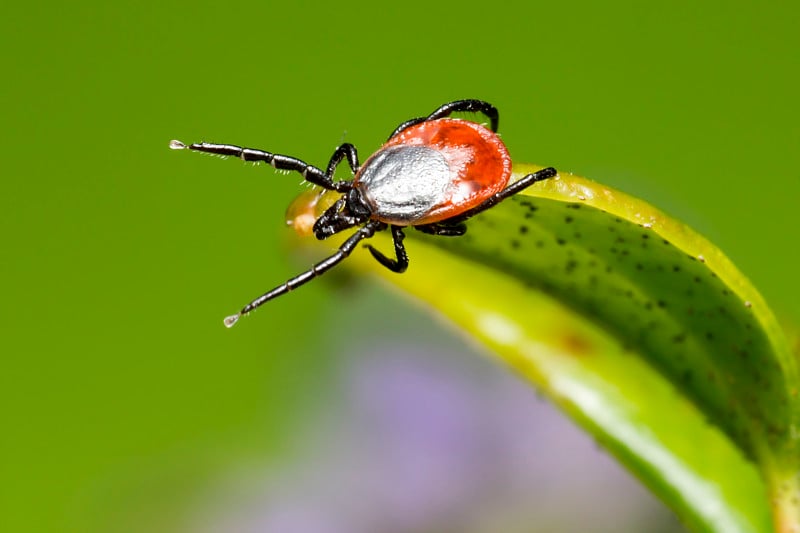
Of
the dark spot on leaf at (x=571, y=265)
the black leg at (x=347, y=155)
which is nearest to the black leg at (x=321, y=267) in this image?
the black leg at (x=347, y=155)

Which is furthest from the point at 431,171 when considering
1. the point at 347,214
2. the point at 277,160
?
the point at 277,160

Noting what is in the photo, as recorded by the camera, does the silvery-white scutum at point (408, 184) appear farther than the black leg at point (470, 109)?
No

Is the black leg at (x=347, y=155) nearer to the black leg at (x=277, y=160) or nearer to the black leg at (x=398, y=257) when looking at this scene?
the black leg at (x=277, y=160)

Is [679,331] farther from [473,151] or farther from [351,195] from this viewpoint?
[351,195]

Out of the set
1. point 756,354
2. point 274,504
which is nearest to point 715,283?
point 756,354

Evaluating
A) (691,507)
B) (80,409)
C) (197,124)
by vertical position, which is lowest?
(691,507)

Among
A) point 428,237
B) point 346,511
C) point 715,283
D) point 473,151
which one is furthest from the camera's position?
point 346,511
